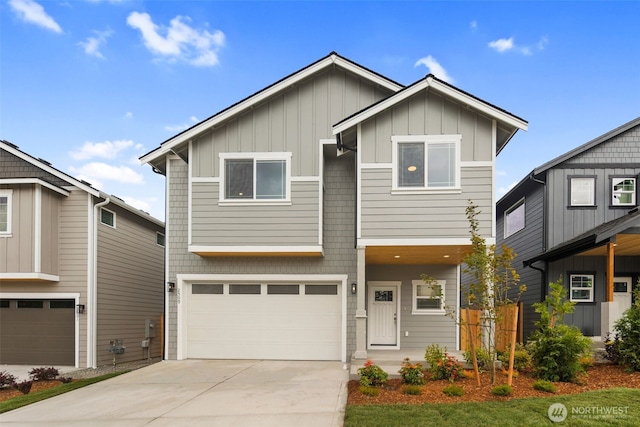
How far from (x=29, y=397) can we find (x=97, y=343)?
4.53 m

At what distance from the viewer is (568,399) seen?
20.4 feet

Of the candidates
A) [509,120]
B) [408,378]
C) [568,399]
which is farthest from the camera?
[509,120]

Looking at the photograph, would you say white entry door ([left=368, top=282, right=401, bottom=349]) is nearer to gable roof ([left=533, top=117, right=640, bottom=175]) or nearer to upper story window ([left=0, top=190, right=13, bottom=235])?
gable roof ([left=533, top=117, right=640, bottom=175])

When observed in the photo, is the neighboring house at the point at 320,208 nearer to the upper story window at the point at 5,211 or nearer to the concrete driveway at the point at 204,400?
the concrete driveway at the point at 204,400

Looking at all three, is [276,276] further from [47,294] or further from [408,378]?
[47,294]

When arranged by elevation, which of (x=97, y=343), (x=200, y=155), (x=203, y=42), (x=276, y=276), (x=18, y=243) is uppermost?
(x=203, y=42)

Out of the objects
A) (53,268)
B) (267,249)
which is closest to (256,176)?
(267,249)

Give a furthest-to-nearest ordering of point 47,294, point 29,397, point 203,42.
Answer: point 203,42, point 47,294, point 29,397

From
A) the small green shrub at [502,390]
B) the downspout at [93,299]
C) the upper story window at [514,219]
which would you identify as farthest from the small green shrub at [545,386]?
the downspout at [93,299]

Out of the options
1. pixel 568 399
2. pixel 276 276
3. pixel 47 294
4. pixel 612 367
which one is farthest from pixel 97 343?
pixel 612 367

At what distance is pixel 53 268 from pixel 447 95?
11453 mm

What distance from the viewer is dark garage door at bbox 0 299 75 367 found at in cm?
1246

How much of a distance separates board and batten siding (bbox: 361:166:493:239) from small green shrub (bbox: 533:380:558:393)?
3.47m

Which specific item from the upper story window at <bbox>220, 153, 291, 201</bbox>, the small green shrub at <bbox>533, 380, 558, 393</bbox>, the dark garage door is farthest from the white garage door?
the small green shrub at <bbox>533, 380, 558, 393</bbox>
